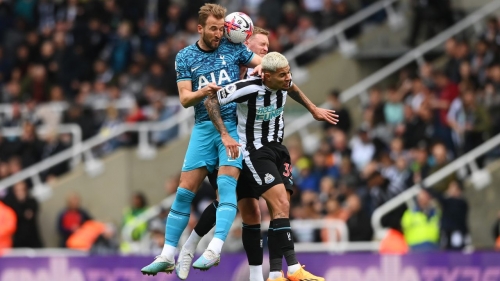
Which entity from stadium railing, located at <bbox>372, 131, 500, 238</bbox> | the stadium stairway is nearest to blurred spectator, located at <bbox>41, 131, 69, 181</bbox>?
stadium railing, located at <bbox>372, 131, 500, 238</bbox>

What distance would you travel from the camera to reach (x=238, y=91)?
31.2ft

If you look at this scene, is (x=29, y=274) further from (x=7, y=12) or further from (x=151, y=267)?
(x=7, y=12)

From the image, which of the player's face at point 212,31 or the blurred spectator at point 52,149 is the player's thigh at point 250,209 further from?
the blurred spectator at point 52,149

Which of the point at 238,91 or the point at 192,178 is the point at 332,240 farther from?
the point at 238,91

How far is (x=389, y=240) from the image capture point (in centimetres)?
1484

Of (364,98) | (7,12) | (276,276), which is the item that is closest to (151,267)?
(276,276)

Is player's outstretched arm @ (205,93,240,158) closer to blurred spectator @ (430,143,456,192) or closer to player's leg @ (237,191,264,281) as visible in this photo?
player's leg @ (237,191,264,281)

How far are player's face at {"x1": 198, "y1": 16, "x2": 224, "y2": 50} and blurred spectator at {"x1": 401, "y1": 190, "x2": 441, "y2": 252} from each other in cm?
591

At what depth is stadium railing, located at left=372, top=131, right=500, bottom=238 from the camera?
15.3 m

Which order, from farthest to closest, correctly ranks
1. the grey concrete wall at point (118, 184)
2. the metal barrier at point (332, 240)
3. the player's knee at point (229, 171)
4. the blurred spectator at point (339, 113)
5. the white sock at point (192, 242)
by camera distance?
1. the grey concrete wall at point (118, 184)
2. the blurred spectator at point (339, 113)
3. the metal barrier at point (332, 240)
4. the white sock at point (192, 242)
5. the player's knee at point (229, 171)

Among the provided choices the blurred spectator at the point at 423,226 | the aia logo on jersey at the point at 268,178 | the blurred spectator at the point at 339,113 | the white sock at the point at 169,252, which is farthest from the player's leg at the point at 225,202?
the blurred spectator at the point at 339,113

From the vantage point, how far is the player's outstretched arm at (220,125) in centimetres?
948

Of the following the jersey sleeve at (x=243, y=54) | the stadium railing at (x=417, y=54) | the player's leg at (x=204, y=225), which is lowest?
the player's leg at (x=204, y=225)

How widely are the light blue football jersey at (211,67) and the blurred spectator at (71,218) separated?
29.2ft
